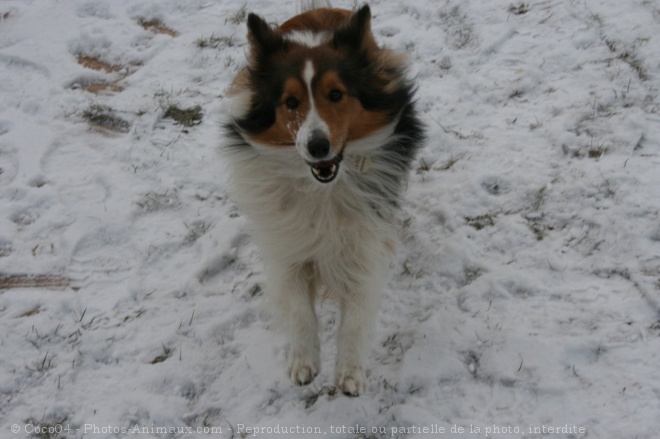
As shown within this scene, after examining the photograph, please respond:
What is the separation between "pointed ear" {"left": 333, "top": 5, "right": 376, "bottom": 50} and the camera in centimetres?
253

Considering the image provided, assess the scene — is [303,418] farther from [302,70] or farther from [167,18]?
[167,18]

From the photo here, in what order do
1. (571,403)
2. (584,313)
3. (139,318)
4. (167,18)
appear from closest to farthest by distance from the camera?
(571,403) < (584,313) < (139,318) < (167,18)

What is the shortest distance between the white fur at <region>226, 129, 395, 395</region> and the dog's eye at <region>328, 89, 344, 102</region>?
240mm

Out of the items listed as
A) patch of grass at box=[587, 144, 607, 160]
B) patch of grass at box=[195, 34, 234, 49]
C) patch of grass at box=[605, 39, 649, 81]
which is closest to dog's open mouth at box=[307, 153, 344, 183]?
patch of grass at box=[587, 144, 607, 160]

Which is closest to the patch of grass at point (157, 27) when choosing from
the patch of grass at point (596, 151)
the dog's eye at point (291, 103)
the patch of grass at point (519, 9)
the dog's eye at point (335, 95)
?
the patch of grass at point (519, 9)

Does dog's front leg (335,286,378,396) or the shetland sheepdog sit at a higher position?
the shetland sheepdog

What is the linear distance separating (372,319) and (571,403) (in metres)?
0.92

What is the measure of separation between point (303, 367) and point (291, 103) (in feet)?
3.90

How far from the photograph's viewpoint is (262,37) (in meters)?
2.58

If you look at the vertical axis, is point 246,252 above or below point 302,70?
below

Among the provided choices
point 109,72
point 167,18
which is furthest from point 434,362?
point 167,18

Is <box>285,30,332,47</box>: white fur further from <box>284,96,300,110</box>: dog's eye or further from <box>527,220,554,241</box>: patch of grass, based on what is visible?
<box>527,220,554,241</box>: patch of grass

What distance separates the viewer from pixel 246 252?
3.34 metres

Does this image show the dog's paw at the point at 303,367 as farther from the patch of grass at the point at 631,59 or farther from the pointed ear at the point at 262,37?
the patch of grass at the point at 631,59
